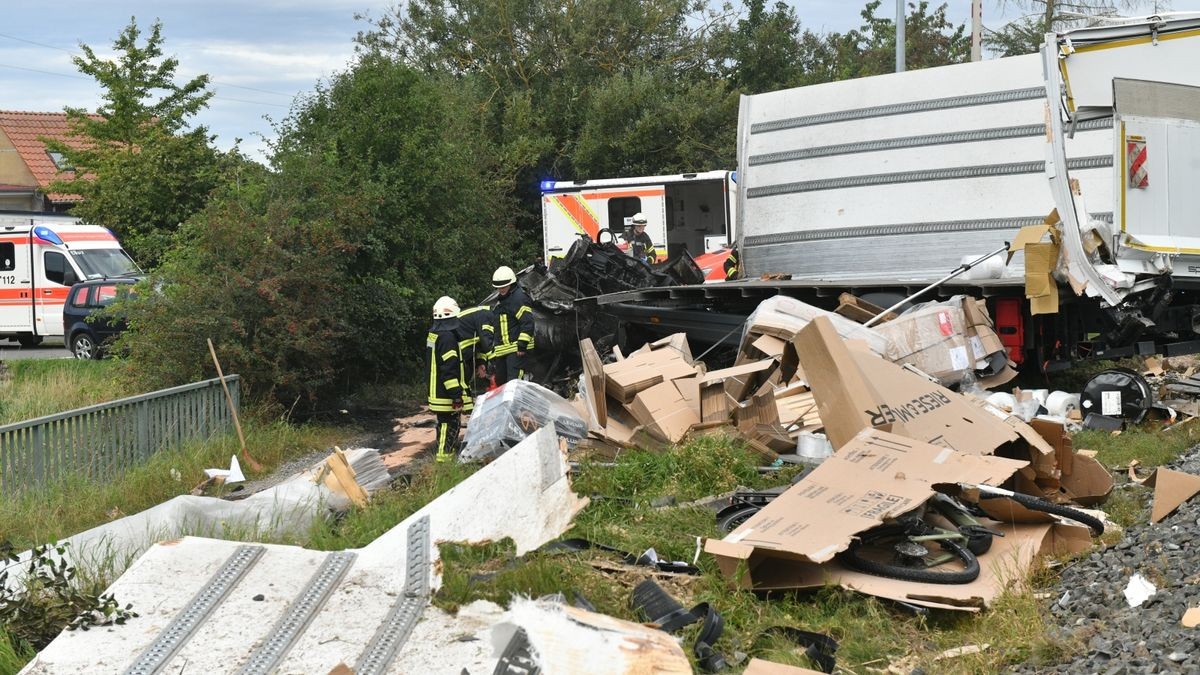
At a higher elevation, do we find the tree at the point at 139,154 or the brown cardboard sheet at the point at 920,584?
the tree at the point at 139,154

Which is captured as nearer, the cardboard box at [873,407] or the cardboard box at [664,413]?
the cardboard box at [873,407]

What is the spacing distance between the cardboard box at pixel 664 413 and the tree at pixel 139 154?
14199 mm

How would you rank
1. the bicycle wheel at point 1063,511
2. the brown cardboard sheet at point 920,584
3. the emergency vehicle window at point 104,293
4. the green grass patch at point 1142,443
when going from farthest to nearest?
the emergency vehicle window at point 104,293
the green grass patch at point 1142,443
the bicycle wheel at point 1063,511
the brown cardboard sheet at point 920,584

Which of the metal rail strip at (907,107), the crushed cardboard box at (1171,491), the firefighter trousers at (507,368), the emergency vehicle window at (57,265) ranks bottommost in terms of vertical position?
the crushed cardboard box at (1171,491)

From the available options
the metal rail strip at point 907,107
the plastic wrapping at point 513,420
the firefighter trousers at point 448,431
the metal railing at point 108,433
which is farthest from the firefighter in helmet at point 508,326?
the metal rail strip at point 907,107

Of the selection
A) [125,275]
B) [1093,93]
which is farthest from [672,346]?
[125,275]

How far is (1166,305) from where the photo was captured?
30.6 feet

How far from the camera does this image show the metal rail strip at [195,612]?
4.39 metres

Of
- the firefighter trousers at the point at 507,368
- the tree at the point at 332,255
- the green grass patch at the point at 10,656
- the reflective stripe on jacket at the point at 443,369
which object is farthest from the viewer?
the tree at the point at 332,255

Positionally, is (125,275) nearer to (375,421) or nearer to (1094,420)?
(375,421)

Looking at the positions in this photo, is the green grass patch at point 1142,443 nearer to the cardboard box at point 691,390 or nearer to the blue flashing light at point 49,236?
the cardboard box at point 691,390

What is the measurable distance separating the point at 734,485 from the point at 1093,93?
14.6 ft

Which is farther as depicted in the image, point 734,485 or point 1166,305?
point 1166,305

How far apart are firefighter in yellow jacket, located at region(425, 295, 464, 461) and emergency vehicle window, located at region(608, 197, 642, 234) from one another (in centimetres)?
844
